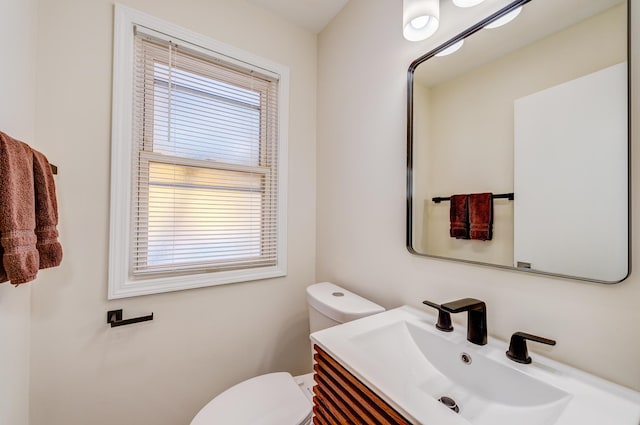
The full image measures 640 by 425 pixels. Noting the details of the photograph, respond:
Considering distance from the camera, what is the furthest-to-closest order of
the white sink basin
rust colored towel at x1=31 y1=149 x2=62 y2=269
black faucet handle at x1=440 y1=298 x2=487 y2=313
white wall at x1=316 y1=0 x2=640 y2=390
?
rust colored towel at x1=31 y1=149 x2=62 y2=269
black faucet handle at x1=440 y1=298 x2=487 y2=313
white wall at x1=316 y1=0 x2=640 y2=390
the white sink basin

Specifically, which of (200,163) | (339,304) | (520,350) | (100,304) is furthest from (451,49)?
(100,304)

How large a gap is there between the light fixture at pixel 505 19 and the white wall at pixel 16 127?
4.88 feet

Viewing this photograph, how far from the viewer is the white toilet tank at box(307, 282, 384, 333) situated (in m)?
1.08

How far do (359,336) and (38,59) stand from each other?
159 cm

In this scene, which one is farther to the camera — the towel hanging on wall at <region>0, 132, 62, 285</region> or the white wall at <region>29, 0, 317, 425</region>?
the white wall at <region>29, 0, 317, 425</region>

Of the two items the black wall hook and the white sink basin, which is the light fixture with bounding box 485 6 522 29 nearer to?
the white sink basin

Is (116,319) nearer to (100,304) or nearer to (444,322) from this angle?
(100,304)

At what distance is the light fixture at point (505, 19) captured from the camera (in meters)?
0.77

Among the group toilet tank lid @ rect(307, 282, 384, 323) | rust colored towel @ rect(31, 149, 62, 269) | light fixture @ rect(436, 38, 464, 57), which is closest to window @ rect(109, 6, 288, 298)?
rust colored towel @ rect(31, 149, 62, 269)

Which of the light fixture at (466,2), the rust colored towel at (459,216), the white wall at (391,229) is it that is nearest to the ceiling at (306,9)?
the white wall at (391,229)

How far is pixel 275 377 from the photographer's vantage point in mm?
1201

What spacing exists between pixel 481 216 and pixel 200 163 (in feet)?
4.23

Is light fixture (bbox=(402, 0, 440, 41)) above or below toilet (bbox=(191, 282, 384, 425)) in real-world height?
above

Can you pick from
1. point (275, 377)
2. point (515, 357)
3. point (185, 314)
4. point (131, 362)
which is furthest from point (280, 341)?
point (515, 357)
